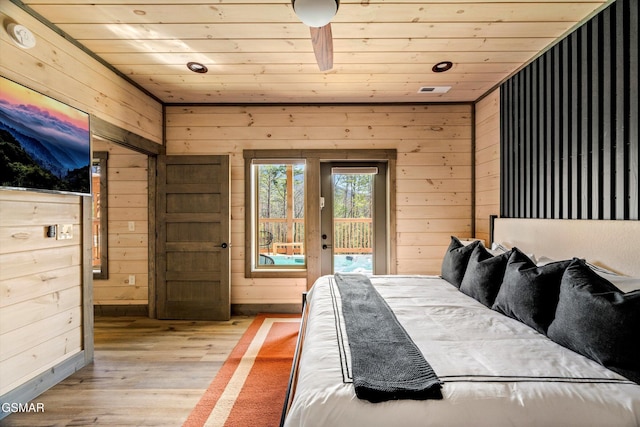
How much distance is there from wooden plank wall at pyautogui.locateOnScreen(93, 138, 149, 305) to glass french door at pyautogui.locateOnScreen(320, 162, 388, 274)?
228cm

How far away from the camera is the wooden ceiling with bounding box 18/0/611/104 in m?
2.03

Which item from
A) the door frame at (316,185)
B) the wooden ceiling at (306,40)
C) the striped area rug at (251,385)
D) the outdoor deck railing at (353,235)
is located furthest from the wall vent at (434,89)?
the striped area rug at (251,385)

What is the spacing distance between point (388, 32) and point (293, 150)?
182 cm

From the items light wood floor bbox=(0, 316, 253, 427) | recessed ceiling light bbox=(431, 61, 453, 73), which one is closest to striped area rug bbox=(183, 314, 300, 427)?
light wood floor bbox=(0, 316, 253, 427)

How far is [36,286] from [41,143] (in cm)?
99

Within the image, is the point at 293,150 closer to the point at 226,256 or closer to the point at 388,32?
the point at 226,256

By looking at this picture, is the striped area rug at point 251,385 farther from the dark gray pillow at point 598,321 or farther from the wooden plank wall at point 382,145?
the dark gray pillow at point 598,321

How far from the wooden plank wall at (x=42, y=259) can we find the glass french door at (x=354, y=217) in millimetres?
2470

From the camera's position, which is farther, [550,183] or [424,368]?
[550,183]

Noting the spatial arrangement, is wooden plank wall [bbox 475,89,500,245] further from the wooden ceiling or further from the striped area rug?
the striped area rug

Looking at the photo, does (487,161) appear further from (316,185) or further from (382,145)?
(316,185)

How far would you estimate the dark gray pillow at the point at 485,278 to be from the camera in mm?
2078

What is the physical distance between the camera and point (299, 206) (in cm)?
403

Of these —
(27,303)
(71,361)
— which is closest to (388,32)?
(27,303)
